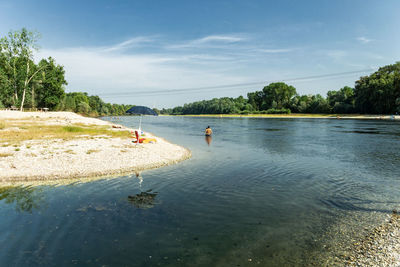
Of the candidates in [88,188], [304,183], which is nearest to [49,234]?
[88,188]

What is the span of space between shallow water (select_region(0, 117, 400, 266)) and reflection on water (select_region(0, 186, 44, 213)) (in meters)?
0.06

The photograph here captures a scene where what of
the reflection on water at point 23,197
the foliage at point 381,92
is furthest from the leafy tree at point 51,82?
the foliage at point 381,92

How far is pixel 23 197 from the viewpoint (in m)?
14.0

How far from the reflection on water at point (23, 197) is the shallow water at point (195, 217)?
0.06 meters

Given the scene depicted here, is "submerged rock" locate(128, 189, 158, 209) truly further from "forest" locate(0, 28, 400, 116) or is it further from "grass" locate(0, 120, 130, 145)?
"forest" locate(0, 28, 400, 116)

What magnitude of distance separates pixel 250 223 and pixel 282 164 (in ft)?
46.7

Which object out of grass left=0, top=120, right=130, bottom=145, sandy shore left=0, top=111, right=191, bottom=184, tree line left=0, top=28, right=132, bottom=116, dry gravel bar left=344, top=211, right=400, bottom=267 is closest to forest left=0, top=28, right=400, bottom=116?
tree line left=0, top=28, right=132, bottom=116

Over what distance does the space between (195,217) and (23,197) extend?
34.2ft

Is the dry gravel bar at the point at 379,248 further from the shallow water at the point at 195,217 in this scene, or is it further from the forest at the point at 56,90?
the forest at the point at 56,90

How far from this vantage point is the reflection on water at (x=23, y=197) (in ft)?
42.2

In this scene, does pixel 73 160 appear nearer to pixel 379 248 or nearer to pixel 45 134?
pixel 45 134

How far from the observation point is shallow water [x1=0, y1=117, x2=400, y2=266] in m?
8.65

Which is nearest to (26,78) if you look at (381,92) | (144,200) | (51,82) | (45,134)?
(51,82)

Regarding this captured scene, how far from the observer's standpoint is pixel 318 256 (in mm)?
8539
